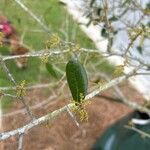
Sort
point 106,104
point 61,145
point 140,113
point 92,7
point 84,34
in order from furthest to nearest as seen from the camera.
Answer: point 84,34 < point 106,104 < point 61,145 < point 140,113 < point 92,7

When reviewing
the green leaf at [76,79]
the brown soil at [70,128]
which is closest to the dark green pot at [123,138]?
the brown soil at [70,128]

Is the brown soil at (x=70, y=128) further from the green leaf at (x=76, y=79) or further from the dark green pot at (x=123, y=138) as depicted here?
the green leaf at (x=76, y=79)

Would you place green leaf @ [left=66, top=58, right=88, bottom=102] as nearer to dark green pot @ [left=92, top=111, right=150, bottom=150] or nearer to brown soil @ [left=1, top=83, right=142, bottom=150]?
dark green pot @ [left=92, top=111, right=150, bottom=150]

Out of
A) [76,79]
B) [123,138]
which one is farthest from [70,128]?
[76,79]

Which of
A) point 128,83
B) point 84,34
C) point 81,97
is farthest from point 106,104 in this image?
point 81,97

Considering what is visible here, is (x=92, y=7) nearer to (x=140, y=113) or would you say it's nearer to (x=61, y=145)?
(x=140, y=113)
